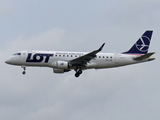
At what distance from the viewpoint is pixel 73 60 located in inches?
2884

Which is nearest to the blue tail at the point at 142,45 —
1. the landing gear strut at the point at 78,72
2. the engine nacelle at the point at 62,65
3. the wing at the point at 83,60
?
the wing at the point at 83,60

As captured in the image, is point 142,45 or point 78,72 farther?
point 142,45

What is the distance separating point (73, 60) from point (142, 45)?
43.0 feet

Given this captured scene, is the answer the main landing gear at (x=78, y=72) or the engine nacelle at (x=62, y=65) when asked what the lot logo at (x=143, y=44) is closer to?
the main landing gear at (x=78, y=72)

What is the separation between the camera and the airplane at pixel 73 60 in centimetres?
7344

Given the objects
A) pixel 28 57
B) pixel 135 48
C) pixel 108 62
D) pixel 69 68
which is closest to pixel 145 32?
pixel 135 48

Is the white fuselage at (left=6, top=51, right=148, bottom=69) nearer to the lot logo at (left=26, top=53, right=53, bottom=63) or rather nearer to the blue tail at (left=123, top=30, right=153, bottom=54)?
the lot logo at (left=26, top=53, right=53, bottom=63)

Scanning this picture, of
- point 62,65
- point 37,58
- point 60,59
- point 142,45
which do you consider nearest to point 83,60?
point 62,65

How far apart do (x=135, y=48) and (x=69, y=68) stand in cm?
1187

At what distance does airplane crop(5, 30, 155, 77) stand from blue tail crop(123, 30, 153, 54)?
144cm

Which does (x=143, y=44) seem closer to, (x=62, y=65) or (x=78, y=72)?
(x=78, y=72)

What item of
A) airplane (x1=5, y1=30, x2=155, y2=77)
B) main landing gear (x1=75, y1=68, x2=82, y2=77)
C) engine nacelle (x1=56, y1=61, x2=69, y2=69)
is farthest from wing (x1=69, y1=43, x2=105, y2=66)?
main landing gear (x1=75, y1=68, x2=82, y2=77)

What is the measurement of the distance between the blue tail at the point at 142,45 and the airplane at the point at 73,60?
4.74 feet

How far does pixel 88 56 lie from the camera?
72500mm
